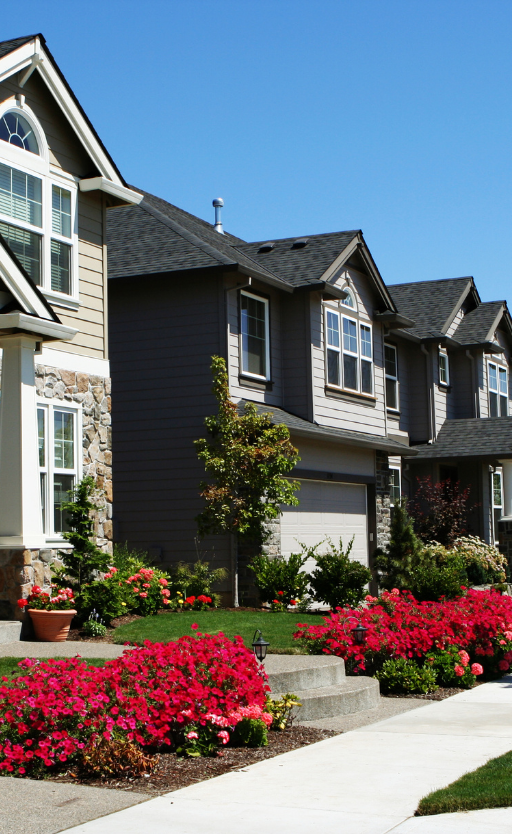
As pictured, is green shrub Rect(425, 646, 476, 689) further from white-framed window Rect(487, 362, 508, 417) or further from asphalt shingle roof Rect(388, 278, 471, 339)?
white-framed window Rect(487, 362, 508, 417)

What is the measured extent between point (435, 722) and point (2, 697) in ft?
13.1

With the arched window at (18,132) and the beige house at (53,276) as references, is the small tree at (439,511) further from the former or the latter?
the arched window at (18,132)

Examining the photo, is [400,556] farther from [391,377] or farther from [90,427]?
[391,377]

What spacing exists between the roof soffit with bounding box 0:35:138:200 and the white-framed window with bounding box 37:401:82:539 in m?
3.84

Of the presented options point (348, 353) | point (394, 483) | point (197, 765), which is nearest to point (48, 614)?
point (197, 765)

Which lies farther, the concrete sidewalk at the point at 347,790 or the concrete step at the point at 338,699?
the concrete step at the point at 338,699

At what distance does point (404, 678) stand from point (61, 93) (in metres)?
9.27

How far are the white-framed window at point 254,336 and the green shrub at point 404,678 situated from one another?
7.65m

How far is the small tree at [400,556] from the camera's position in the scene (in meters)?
16.6

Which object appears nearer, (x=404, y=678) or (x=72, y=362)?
(x=404, y=678)

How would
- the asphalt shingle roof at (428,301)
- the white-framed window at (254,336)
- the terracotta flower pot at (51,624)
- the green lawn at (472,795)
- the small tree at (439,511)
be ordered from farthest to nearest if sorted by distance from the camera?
the asphalt shingle roof at (428,301), the small tree at (439,511), the white-framed window at (254,336), the terracotta flower pot at (51,624), the green lawn at (472,795)

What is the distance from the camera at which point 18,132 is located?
13.3 m

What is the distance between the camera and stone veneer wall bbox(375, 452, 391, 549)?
837 inches

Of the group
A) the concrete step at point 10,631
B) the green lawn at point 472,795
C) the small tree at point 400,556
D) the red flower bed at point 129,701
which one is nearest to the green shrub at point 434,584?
the small tree at point 400,556
